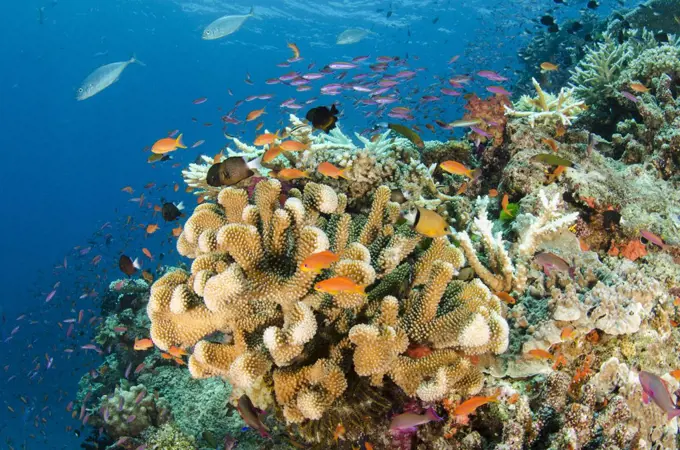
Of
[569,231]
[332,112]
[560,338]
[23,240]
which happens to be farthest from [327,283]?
[23,240]

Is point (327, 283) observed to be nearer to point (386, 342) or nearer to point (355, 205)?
point (386, 342)

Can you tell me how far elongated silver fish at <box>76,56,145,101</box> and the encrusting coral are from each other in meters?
6.55

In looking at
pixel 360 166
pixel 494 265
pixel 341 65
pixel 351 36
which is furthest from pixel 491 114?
pixel 351 36

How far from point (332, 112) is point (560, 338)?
318 cm

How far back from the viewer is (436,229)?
9.00 feet

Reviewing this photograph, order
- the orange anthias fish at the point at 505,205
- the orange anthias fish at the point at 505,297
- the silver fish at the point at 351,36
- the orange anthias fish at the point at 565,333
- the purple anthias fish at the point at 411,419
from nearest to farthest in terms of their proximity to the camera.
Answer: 1. the purple anthias fish at the point at 411,419
2. the orange anthias fish at the point at 565,333
3. the orange anthias fish at the point at 505,297
4. the orange anthias fish at the point at 505,205
5. the silver fish at the point at 351,36

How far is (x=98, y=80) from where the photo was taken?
307 inches

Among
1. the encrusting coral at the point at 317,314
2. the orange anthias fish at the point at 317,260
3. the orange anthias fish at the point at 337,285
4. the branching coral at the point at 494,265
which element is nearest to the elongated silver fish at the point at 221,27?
the encrusting coral at the point at 317,314

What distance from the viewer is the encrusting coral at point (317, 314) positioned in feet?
8.09

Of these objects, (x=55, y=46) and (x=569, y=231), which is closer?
(x=569, y=231)

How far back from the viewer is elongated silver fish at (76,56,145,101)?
758cm

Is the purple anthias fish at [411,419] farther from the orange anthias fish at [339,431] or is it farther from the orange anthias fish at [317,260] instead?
the orange anthias fish at [317,260]

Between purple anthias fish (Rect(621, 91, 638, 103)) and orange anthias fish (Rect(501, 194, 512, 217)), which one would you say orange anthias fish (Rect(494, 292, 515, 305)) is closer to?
orange anthias fish (Rect(501, 194, 512, 217))

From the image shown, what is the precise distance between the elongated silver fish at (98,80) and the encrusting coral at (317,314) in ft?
21.5
